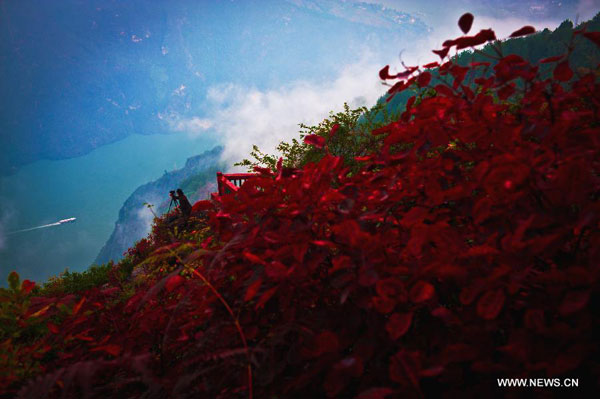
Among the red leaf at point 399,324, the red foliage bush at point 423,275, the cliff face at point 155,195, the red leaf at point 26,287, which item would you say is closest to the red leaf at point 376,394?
the red foliage bush at point 423,275

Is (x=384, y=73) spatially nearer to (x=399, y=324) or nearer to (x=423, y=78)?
(x=423, y=78)

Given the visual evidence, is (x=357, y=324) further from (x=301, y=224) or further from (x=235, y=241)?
(x=235, y=241)

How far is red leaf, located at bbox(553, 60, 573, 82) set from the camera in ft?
2.96

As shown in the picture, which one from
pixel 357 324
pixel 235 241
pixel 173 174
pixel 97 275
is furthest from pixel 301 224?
pixel 173 174

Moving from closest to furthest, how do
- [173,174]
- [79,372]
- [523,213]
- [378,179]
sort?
1. [79,372]
2. [523,213]
3. [378,179]
4. [173,174]

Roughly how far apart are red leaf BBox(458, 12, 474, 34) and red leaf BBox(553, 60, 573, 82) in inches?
12.3

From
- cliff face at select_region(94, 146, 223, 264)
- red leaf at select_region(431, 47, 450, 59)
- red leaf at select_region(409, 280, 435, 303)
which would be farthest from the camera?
cliff face at select_region(94, 146, 223, 264)

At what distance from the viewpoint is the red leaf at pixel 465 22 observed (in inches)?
36.4

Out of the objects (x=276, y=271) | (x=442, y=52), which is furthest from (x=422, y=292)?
(x=442, y=52)

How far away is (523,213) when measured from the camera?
785 millimetres

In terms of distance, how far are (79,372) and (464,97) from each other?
1.39 meters

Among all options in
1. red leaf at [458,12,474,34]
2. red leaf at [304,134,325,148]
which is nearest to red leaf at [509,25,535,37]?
red leaf at [458,12,474,34]

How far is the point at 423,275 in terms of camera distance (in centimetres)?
80

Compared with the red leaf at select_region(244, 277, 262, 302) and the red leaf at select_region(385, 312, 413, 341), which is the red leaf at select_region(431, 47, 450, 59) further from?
the red leaf at select_region(244, 277, 262, 302)
